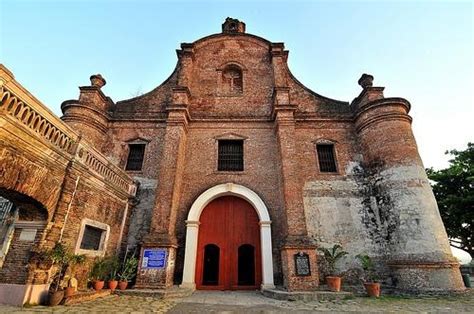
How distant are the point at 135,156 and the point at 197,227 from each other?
14.6ft

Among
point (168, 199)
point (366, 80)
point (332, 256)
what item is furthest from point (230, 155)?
point (366, 80)

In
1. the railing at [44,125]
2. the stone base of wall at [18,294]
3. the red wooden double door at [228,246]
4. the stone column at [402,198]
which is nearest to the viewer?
the railing at [44,125]

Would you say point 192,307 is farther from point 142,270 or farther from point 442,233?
point 442,233

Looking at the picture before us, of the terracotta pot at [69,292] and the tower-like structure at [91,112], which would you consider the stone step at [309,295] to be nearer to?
the terracotta pot at [69,292]

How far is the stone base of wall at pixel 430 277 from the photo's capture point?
25.5ft

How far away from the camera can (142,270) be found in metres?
7.94

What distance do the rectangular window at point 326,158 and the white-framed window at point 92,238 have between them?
8612 mm

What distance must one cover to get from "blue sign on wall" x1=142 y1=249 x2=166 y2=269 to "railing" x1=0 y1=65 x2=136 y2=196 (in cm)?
265

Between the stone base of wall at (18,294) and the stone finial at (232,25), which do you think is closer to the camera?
the stone base of wall at (18,294)

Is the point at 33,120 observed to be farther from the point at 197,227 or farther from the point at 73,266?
the point at 197,227

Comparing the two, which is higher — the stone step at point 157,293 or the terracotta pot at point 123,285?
the terracotta pot at point 123,285

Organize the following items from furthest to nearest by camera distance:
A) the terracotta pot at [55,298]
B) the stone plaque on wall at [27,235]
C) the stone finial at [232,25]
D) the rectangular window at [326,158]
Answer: the stone finial at [232,25] → the rectangular window at [326,158] → the stone plaque on wall at [27,235] → the terracotta pot at [55,298]

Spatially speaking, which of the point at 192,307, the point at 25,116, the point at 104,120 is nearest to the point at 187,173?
the point at 104,120

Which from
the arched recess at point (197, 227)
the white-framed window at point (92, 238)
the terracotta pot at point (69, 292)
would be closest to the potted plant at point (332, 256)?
the arched recess at point (197, 227)
